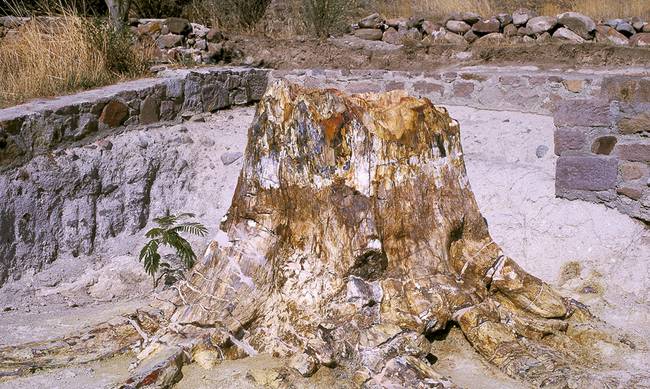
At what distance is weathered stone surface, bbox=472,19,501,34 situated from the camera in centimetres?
712

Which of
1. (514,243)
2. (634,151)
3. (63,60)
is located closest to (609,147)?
(634,151)

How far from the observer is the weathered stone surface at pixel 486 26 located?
7.12 meters

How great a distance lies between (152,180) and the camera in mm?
5141

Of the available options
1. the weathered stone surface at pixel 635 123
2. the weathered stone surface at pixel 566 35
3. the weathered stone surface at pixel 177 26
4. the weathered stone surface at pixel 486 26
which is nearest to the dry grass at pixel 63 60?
the weathered stone surface at pixel 177 26

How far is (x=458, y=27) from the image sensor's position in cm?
734

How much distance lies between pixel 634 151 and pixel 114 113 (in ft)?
11.3

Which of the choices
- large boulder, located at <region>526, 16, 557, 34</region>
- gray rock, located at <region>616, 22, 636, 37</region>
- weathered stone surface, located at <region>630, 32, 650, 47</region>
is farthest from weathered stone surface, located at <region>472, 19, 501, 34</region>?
weathered stone surface, located at <region>630, 32, 650, 47</region>

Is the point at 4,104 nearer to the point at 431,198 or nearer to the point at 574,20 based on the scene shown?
the point at 431,198

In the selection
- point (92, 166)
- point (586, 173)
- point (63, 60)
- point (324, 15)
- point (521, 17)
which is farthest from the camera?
point (324, 15)

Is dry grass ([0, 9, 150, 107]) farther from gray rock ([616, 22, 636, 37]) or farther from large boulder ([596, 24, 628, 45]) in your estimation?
gray rock ([616, 22, 636, 37])

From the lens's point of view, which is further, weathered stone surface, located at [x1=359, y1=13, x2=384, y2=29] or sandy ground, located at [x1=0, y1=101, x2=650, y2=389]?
weathered stone surface, located at [x1=359, y1=13, x2=384, y2=29]

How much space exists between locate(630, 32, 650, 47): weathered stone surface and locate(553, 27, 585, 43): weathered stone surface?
0.44 m

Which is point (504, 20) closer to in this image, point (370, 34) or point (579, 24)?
point (579, 24)

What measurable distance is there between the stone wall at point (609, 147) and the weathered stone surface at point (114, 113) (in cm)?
299
